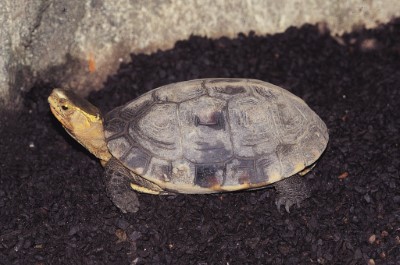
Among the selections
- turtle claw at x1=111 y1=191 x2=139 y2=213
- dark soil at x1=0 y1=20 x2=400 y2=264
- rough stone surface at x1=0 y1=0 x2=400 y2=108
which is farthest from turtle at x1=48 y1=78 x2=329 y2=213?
rough stone surface at x1=0 y1=0 x2=400 y2=108

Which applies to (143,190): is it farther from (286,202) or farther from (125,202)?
(286,202)

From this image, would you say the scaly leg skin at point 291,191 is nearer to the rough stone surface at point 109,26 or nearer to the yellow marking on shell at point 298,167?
the yellow marking on shell at point 298,167

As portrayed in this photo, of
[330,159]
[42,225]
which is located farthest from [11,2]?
[330,159]

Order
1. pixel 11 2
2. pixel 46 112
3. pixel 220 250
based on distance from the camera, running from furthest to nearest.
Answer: pixel 46 112, pixel 11 2, pixel 220 250

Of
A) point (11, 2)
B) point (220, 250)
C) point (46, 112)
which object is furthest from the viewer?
point (46, 112)

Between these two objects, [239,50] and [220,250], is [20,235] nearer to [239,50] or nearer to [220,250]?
[220,250]

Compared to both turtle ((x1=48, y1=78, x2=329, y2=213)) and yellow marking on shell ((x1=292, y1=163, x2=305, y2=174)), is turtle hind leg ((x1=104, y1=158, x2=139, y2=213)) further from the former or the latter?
yellow marking on shell ((x1=292, y1=163, x2=305, y2=174))

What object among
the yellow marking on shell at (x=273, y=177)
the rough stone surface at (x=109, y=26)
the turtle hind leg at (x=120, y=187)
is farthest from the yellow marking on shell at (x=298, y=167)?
the rough stone surface at (x=109, y=26)

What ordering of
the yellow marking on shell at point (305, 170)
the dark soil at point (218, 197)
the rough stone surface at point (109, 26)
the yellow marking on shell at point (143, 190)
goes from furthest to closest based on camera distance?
1. the rough stone surface at point (109, 26)
2. the yellow marking on shell at point (305, 170)
3. the yellow marking on shell at point (143, 190)
4. the dark soil at point (218, 197)
